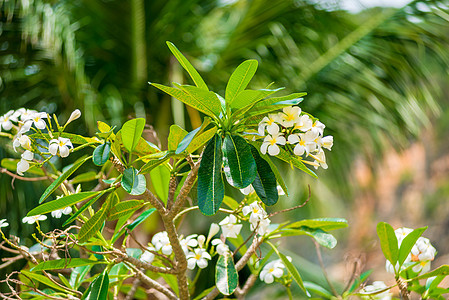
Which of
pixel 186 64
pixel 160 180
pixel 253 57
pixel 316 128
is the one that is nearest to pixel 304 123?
pixel 316 128

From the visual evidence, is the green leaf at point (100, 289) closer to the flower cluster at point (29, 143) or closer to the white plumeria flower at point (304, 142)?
the flower cluster at point (29, 143)

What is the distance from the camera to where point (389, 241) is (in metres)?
0.50

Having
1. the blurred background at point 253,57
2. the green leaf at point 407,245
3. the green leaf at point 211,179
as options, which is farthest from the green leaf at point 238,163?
the blurred background at point 253,57

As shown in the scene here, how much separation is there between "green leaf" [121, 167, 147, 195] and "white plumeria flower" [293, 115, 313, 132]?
6.1 inches

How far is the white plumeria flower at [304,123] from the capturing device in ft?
1.30

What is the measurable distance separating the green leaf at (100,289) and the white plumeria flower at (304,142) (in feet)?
0.79

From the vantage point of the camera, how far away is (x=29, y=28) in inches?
54.6

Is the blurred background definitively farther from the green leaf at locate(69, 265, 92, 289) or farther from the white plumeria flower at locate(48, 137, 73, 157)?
the white plumeria flower at locate(48, 137, 73, 157)

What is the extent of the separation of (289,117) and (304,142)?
0.03 m

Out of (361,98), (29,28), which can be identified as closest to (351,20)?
(361,98)

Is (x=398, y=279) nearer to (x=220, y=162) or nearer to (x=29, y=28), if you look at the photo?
(x=220, y=162)

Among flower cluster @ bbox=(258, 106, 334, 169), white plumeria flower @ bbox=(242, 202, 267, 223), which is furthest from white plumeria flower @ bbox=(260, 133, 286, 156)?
white plumeria flower @ bbox=(242, 202, 267, 223)

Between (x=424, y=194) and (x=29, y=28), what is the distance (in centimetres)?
426

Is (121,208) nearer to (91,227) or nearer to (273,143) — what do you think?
(91,227)
